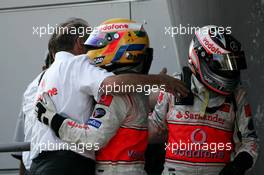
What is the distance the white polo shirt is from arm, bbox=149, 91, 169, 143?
0.25 meters

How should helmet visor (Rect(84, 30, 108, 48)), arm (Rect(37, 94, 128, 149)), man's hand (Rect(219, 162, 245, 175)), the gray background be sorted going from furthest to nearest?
1. the gray background
2. helmet visor (Rect(84, 30, 108, 48))
3. arm (Rect(37, 94, 128, 149))
4. man's hand (Rect(219, 162, 245, 175))

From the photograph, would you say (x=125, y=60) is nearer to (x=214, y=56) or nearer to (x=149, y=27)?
(x=214, y=56)

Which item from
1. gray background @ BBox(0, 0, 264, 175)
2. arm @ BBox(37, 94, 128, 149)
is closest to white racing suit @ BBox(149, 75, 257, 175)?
arm @ BBox(37, 94, 128, 149)

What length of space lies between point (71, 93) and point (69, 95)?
0.04 feet

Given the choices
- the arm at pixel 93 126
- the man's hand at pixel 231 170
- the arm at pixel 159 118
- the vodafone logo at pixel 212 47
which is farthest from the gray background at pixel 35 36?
the man's hand at pixel 231 170

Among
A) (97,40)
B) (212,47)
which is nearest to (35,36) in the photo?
(97,40)

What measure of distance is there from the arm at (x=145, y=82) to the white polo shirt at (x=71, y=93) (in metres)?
0.04

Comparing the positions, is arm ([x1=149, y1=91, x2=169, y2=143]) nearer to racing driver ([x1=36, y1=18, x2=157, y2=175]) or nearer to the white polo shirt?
racing driver ([x1=36, y1=18, x2=157, y2=175])

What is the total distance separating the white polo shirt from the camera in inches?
101

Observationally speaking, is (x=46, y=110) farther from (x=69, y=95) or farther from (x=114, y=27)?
(x=114, y=27)

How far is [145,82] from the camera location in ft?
8.51

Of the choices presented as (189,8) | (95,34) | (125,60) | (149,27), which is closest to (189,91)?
(125,60)

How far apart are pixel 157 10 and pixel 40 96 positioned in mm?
2927

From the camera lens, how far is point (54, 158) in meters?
2.55
